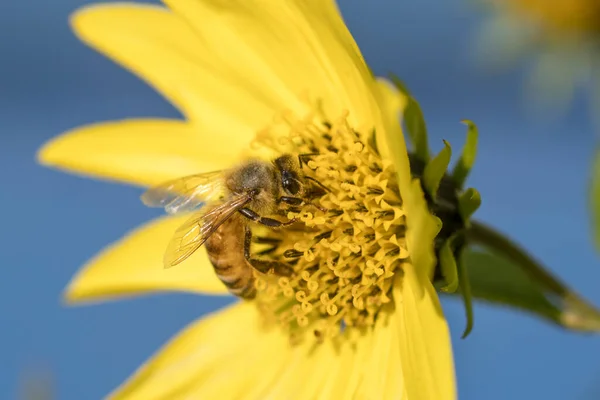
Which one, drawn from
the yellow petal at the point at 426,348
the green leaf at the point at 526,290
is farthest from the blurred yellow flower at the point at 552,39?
the yellow petal at the point at 426,348

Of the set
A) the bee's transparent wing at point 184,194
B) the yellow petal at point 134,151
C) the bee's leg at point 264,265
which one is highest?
the yellow petal at point 134,151

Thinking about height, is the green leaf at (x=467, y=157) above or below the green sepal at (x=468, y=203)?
above

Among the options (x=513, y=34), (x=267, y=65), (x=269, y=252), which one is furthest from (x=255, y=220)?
(x=513, y=34)

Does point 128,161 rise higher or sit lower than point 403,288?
higher

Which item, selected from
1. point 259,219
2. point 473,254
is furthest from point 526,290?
point 259,219

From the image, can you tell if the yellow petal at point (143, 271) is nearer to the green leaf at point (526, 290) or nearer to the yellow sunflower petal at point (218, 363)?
the yellow sunflower petal at point (218, 363)

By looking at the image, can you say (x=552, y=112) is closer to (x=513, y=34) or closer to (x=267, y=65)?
(x=513, y=34)
